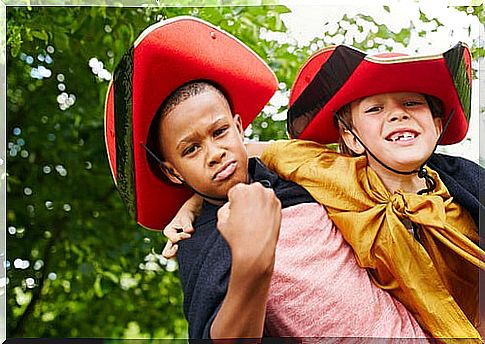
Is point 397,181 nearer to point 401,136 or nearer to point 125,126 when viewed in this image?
point 401,136

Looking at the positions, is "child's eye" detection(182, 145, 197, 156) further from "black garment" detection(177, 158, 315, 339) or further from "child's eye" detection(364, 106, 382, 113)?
"child's eye" detection(364, 106, 382, 113)

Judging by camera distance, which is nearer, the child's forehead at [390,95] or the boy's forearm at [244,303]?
the boy's forearm at [244,303]

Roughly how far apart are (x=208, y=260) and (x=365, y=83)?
2.53 ft

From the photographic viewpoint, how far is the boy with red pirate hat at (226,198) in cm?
300

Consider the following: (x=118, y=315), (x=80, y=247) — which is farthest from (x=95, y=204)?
(x=118, y=315)

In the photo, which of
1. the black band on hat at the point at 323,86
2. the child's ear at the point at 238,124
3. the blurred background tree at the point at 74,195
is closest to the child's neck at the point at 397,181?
the black band on hat at the point at 323,86

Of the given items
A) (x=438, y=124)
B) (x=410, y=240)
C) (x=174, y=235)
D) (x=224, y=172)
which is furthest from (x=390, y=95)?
(x=174, y=235)

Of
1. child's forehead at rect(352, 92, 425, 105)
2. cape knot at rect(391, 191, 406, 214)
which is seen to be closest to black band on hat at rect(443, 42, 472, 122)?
child's forehead at rect(352, 92, 425, 105)

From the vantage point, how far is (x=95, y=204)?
334cm

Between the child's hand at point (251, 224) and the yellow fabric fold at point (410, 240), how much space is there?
14 cm

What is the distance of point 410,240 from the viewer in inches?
121

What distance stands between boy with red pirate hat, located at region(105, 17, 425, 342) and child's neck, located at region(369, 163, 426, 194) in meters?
0.23

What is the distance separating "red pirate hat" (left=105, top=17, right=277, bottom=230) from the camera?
307 cm

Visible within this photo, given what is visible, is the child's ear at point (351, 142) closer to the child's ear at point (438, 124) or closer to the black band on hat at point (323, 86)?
the black band on hat at point (323, 86)
